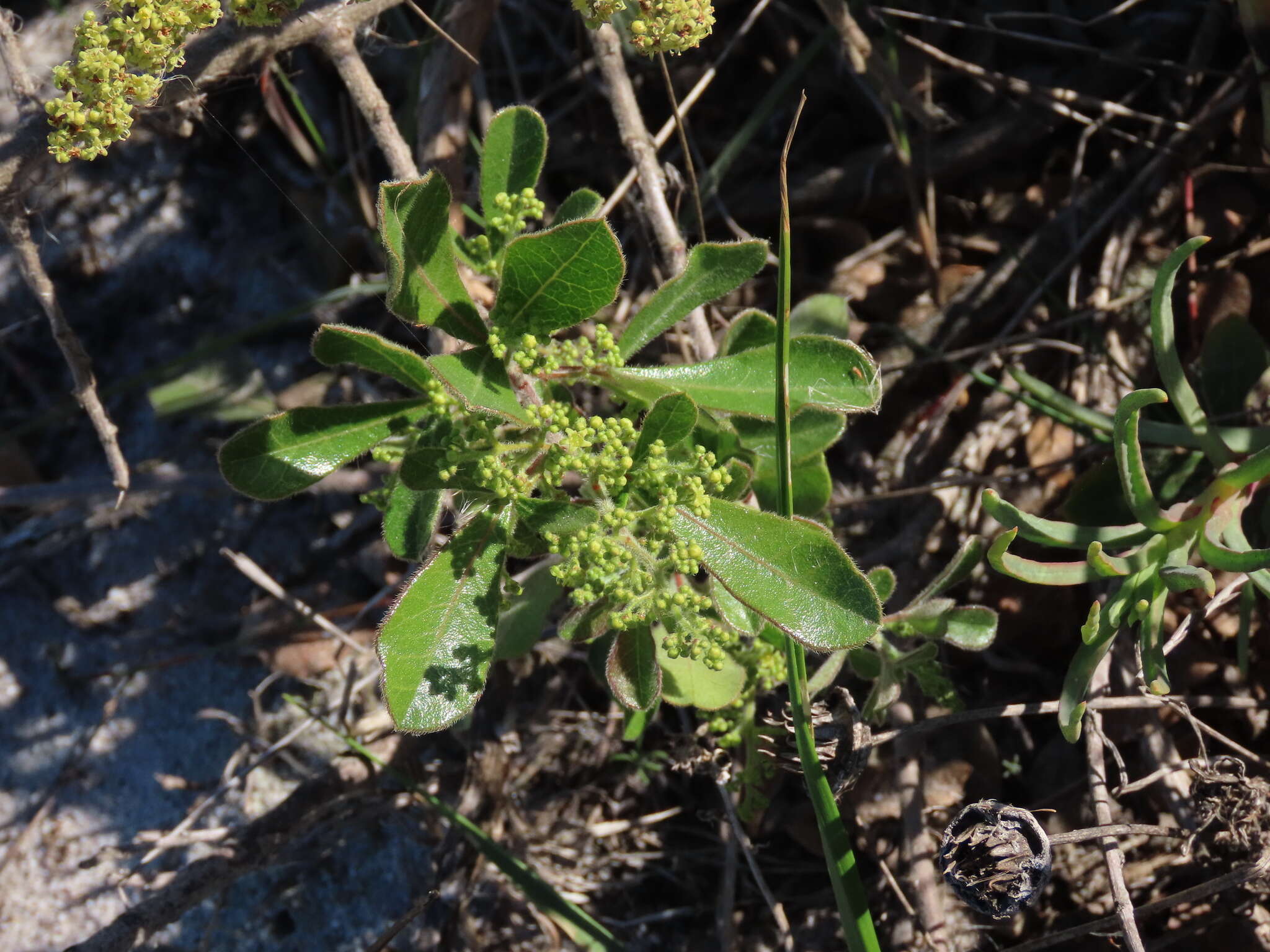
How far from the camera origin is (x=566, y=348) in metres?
1.66

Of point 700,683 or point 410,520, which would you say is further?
point 700,683

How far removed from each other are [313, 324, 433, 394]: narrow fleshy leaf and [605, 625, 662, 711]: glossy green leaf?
58cm

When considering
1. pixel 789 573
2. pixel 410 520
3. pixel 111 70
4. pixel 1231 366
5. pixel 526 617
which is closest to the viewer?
pixel 111 70

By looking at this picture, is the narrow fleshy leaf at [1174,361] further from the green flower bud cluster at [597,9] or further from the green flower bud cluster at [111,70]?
the green flower bud cluster at [111,70]

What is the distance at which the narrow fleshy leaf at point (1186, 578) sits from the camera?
1.66 m

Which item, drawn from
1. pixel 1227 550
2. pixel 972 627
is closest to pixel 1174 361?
pixel 1227 550

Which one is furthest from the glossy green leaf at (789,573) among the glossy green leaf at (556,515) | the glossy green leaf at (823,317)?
the glossy green leaf at (823,317)

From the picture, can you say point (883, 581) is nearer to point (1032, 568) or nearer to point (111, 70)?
point (1032, 568)

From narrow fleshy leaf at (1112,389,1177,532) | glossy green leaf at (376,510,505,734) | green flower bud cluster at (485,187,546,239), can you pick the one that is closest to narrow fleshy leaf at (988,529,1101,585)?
narrow fleshy leaf at (1112,389,1177,532)

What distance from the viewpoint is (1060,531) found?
71.4 inches

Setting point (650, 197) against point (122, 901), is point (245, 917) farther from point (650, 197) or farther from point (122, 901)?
point (650, 197)

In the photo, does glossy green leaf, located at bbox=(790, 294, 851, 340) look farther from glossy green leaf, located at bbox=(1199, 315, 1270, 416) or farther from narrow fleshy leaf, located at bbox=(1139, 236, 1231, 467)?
glossy green leaf, located at bbox=(1199, 315, 1270, 416)

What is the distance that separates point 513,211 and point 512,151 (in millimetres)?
201

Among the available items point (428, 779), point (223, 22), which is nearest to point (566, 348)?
point (223, 22)
